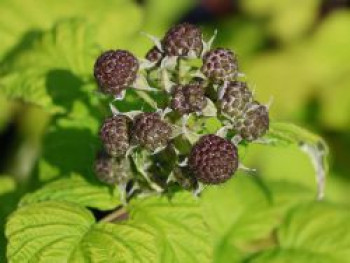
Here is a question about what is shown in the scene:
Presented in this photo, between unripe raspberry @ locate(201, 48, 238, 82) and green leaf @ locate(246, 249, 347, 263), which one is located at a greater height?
unripe raspberry @ locate(201, 48, 238, 82)

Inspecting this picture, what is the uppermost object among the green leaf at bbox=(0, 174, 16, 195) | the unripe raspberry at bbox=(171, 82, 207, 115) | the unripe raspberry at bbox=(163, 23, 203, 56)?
the unripe raspberry at bbox=(163, 23, 203, 56)

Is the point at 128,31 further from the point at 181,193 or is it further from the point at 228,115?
the point at 228,115

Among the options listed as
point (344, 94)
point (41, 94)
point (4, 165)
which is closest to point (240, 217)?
point (41, 94)

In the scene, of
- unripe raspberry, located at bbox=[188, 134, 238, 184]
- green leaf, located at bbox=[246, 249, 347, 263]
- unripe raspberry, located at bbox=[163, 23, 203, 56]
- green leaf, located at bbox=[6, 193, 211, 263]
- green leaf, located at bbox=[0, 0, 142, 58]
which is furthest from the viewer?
green leaf, located at bbox=[0, 0, 142, 58]

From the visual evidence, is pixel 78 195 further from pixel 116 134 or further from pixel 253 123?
pixel 253 123

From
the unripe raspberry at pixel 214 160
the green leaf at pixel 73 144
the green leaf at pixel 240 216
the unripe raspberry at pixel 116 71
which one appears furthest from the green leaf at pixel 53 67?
the unripe raspberry at pixel 214 160

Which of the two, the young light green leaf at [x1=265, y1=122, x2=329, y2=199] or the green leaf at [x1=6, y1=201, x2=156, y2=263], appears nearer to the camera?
the green leaf at [x1=6, y1=201, x2=156, y2=263]

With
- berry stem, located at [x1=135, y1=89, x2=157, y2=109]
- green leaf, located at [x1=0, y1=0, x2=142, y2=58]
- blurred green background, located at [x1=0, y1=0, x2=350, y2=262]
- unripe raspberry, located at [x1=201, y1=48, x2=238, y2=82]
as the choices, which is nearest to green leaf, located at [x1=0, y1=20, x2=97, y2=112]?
green leaf, located at [x1=0, y1=0, x2=142, y2=58]

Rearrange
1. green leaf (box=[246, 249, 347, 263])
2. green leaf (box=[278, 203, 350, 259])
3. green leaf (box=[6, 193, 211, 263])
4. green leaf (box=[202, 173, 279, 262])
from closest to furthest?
1. green leaf (box=[6, 193, 211, 263])
2. green leaf (box=[246, 249, 347, 263])
3. green leaf (box=[278, 203, 350, 259])
4. green leaf (box=[202, 173, 279, 262])

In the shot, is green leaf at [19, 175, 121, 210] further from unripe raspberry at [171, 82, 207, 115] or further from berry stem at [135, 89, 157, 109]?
unripe raspberry at [171, 82, 207, 115]
